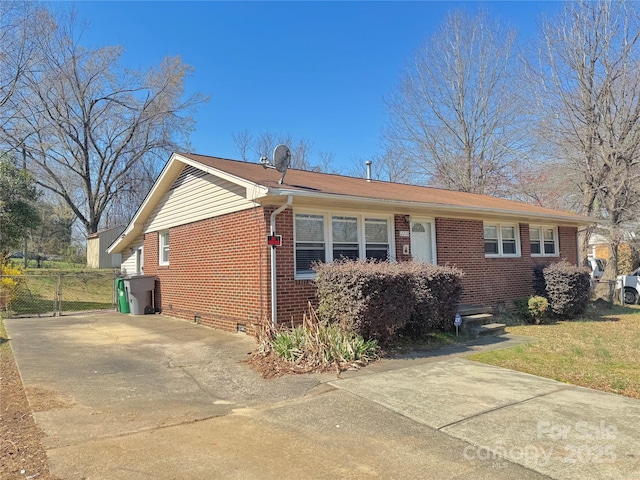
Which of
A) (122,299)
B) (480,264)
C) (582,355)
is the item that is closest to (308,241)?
(582,355)

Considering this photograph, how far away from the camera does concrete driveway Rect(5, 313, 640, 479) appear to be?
11.4 ft

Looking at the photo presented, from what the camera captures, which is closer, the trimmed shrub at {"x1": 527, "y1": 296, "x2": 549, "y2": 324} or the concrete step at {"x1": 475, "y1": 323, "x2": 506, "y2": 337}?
the concrete step at {"x1": 475, "y1": 323, "x2": 506, "y2": 337}

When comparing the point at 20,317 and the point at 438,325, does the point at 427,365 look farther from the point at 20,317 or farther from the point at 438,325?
the point at 20,317

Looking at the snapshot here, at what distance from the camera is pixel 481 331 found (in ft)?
30.7

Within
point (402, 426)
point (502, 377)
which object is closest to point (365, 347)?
point (502, 377)

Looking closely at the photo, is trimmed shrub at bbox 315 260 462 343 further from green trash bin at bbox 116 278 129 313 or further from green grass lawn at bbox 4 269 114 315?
green grass lawn at bbox 4 269 114 315

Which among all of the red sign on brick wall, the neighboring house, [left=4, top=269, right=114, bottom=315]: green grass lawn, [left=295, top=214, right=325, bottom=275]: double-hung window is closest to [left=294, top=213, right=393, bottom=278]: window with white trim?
[left=295, top=214, right=325, bottom=275]: double-hung window

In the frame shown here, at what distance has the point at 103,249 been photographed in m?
27.0

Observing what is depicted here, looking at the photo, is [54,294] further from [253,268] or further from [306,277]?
[306,277]

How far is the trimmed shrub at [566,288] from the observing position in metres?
11.7

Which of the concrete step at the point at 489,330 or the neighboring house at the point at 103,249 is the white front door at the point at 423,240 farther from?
the neighboring house at the point at 103,249

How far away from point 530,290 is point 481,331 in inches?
178

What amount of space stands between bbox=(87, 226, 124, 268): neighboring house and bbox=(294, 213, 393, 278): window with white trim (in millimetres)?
21893

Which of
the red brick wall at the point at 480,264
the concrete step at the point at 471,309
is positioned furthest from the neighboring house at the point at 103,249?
the concrete step at the point at 471,309
